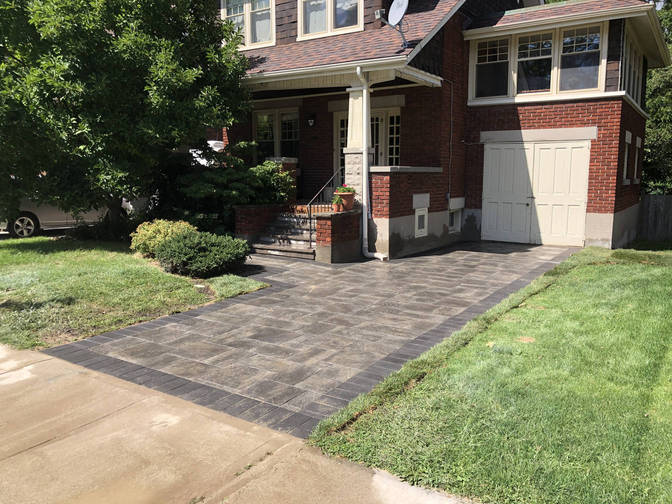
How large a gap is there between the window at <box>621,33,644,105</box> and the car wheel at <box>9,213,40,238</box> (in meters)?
14.8

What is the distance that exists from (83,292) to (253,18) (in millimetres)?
10304

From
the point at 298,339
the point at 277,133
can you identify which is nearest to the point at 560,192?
the point at 277,133

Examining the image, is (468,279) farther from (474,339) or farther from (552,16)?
(552,16)

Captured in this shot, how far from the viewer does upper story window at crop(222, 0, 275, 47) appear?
14.5 meters

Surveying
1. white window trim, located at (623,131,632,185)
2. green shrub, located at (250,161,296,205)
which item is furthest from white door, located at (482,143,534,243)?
green shrub, located at (250,161,296,205)

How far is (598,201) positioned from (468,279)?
534 centimetres

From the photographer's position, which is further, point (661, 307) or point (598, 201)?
point (598, 201)

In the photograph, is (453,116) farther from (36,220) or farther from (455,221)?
(36,220)

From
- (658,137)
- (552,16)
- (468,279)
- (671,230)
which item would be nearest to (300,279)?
(468,279)

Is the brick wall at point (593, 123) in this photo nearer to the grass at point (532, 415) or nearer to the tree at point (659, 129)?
the grass at point (532, 415)

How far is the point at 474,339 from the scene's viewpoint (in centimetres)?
570

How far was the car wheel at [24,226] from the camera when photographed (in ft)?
43.9

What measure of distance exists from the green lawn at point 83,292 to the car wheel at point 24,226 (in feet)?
11.6

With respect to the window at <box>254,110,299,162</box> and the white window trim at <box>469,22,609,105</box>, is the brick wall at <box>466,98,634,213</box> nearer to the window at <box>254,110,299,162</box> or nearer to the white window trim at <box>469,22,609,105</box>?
the white window trim at <box>469,22,609,105</box>
